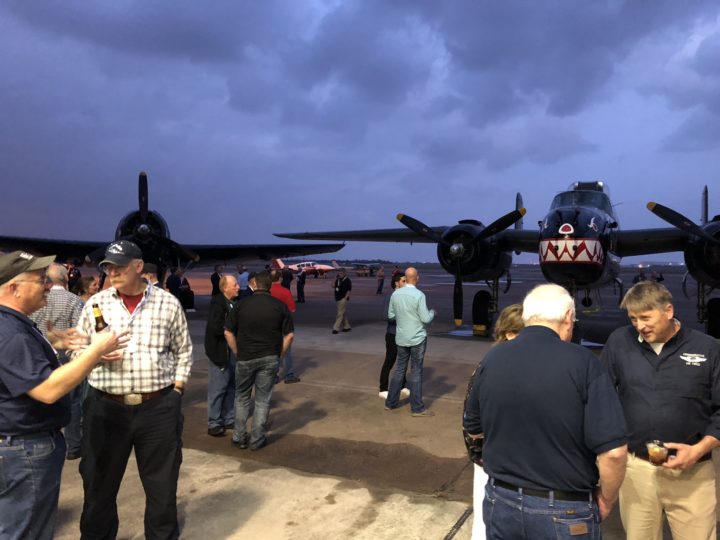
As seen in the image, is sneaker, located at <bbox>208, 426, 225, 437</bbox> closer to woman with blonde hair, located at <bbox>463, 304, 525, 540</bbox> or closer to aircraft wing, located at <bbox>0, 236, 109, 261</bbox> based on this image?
woman with blonde hair, located at <bbox>463, 304, 525, 540</bbox>

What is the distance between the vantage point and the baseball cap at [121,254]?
122 inches

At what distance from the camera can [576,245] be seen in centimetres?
1047

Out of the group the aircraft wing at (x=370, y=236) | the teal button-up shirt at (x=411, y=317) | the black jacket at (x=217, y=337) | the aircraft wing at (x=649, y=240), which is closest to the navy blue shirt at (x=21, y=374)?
the black jacket at (x=217, y=337)

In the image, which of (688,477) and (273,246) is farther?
(273,246)

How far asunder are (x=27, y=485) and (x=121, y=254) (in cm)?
138

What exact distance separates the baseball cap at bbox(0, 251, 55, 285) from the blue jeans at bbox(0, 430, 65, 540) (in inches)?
29.6

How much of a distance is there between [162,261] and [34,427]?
1480 cm

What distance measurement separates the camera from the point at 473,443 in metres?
2.42

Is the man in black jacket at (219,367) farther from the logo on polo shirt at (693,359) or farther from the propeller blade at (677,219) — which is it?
the propeller blade at (677,219)

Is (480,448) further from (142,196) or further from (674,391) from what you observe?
(142,196)

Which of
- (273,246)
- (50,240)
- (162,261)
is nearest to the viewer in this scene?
(162,261)

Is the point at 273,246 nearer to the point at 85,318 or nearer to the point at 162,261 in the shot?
the point at 162,261

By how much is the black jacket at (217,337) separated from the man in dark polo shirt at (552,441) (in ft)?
13.7

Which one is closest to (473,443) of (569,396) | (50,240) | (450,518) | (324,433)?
(569,396)
